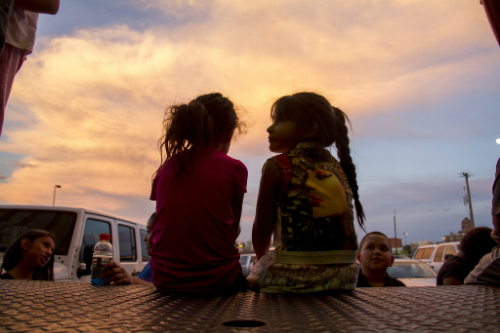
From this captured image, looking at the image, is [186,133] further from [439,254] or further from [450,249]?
[439,254]

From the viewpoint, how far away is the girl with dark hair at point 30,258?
11.7ft

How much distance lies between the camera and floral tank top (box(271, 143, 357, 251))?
156 cm

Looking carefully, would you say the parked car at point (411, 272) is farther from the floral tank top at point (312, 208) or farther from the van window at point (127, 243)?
the floral tank top at point (312, 208)

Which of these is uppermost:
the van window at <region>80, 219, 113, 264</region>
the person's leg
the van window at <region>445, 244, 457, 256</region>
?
the person's leg

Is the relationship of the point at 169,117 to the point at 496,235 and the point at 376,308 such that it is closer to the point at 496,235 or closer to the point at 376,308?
the point at 376,308

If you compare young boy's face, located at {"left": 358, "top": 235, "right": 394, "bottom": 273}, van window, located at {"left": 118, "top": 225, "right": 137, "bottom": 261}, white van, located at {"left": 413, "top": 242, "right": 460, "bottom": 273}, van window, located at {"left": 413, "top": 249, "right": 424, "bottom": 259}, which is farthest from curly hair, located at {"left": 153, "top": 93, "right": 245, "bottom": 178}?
van window, located at {"left": 413, "top": 249, "right": 424, "bottom": 259}

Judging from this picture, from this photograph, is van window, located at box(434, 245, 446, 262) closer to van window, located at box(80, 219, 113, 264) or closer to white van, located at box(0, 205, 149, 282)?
van window, located at box(80, 219, 113, 264)

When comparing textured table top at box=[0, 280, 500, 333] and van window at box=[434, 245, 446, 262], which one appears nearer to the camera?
textured table top at box=[0, 280, 500, 333]

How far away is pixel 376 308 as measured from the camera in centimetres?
91

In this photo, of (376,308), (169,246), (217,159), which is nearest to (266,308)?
(376,308)

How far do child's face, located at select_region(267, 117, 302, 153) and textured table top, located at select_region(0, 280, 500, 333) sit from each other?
3.31 ft

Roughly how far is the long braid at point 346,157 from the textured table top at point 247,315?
828mm

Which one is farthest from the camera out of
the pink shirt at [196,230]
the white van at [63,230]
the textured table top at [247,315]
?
the white van at [63,230]

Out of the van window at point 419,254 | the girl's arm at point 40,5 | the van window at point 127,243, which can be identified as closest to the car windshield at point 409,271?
the van window at point 127,243
